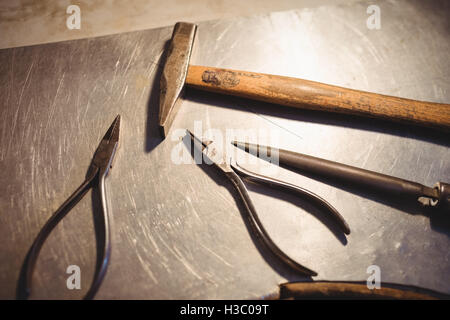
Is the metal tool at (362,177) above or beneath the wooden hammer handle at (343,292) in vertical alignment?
above

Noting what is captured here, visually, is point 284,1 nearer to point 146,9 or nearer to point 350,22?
point 350,22

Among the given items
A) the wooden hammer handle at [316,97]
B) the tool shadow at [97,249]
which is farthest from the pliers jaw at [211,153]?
the tool shadow at [97,249]

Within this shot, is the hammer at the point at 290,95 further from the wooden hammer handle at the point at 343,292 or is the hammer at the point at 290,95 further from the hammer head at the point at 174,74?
the wooden hammer handle at the point at 343,292

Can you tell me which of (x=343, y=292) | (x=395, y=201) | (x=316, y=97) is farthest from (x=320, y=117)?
(x=343, y=292)

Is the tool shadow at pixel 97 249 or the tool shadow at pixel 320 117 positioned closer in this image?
the tool shadow at pixel 97 249

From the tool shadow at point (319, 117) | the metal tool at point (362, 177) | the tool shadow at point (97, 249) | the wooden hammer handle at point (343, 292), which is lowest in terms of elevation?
the wooden hammer handle at point (343, 292)

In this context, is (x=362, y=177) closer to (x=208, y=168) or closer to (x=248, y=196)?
(x=248, y=196)

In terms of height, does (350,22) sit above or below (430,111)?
above

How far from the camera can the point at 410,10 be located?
4.90 feet

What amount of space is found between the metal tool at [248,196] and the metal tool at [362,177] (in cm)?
11

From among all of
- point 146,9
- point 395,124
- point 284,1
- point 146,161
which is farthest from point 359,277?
point 146,9

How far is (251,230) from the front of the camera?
1002mm

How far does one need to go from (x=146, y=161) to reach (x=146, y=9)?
0.92 metres

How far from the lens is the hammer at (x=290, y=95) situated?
3.54 feet
